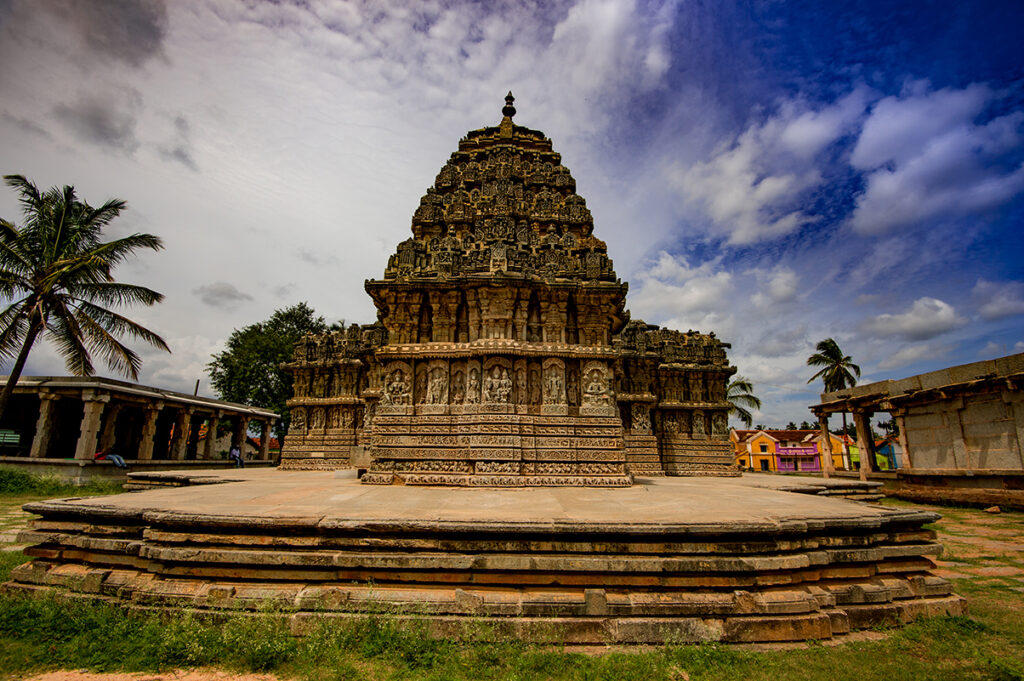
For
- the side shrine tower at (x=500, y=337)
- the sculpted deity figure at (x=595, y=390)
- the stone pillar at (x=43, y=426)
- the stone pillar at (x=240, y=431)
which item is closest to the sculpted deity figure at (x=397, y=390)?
the side shrine tower at (x=500, y=337)

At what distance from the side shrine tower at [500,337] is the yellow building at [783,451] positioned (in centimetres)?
4385

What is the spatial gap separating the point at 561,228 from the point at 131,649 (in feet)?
33.3

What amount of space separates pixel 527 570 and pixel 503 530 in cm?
38

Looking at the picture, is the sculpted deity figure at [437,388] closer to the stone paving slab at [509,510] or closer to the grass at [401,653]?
the stone paving slab at [509,510]

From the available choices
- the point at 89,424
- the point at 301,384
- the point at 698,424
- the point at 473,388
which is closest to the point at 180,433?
the point at 89,424

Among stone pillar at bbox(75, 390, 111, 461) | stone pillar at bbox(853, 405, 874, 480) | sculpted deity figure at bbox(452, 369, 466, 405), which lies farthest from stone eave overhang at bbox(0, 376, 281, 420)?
stone pillar at bbox(853, 405, 874, 480)

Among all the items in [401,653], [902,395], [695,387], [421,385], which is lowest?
[401,653]

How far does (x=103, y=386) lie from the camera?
17.4 meters

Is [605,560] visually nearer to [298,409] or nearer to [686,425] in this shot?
[686,425]

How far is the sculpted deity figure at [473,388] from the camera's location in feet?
29.3

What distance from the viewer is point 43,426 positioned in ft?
58.7

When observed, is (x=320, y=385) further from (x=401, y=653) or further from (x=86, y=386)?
(x=401, y=653)

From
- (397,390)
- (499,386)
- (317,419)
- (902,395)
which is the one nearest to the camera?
(499,386)

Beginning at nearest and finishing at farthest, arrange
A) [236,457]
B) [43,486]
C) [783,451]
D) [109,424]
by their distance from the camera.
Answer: [43,486]
[109,424]
[236,457]
[783,451]
